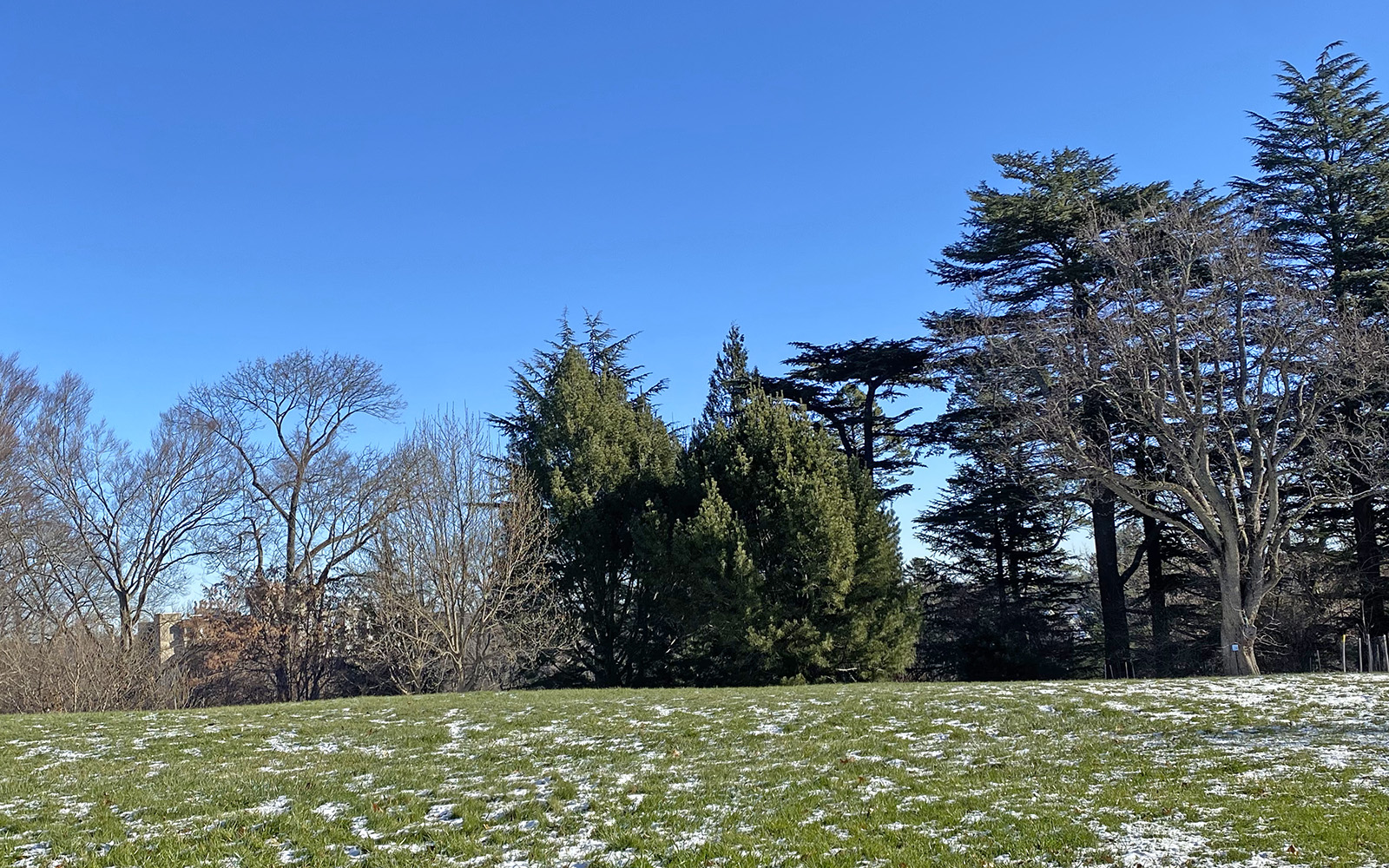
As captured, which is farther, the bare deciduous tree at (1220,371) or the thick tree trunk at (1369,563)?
the thick tree trunk at (1369,563)

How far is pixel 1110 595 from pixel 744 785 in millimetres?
21753

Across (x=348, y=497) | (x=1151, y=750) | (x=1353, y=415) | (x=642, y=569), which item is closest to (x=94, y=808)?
(x=1151, y=750)

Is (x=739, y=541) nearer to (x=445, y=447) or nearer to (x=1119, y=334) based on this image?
(x=445, y=447)

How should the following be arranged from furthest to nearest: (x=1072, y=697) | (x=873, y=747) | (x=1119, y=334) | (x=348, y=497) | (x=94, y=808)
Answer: (x=348, y=497), (x=1119, y=334), (x=1072, y=697), (x=873, y=747), (x=94, y=808)

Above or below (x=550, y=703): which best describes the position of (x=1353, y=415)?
above

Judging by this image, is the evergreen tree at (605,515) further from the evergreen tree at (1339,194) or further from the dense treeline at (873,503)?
the evergreen tree at (1339,194)

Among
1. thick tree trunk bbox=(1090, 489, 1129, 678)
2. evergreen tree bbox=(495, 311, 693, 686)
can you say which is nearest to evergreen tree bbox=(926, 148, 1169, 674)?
thick tree trunk bbox=(1090, 489, 1129, 678)

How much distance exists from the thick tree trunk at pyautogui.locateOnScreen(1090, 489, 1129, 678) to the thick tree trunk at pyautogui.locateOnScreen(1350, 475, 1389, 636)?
5.92 m

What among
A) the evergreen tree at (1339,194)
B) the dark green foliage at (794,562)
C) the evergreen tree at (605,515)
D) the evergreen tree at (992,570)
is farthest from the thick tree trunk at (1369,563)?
the evergreen tree at (605,515)

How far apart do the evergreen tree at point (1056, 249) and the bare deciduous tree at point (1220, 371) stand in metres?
3.92

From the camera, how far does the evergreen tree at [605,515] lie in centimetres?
2559

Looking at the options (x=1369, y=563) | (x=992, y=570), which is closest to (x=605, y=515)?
(x=992, y=570)

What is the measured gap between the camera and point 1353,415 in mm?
24969

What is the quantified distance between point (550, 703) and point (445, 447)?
1001cm
